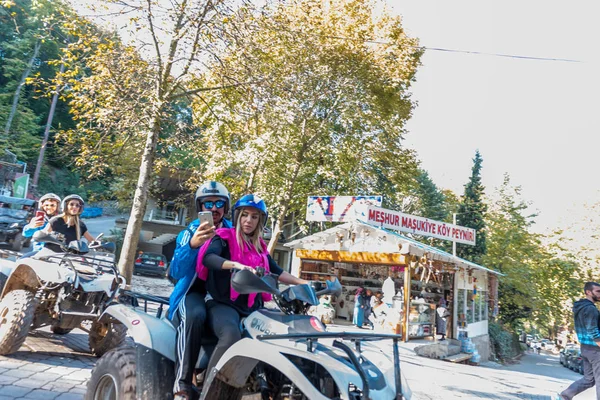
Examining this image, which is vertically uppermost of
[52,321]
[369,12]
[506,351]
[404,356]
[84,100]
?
[369,12]

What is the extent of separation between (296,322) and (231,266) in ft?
1.59

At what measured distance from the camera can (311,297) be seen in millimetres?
2371

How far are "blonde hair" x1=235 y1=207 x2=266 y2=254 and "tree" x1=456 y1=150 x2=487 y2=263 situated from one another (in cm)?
3157

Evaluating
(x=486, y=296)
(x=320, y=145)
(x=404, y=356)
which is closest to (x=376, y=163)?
(x=320, y=145)

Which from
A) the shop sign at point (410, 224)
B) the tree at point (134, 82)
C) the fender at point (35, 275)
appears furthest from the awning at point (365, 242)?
the fender at point (35, 275)

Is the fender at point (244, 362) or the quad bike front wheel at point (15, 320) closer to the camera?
the fender at point (244, 362)

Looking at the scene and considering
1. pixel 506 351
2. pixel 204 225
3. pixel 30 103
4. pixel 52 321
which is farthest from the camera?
pixel 30 103

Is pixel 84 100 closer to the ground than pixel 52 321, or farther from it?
farther from it

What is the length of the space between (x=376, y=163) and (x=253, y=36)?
1215 centimetres

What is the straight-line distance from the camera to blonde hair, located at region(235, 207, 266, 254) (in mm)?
2938

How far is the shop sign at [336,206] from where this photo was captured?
16.0m

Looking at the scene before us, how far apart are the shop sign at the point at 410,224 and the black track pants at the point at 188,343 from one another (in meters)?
13.0

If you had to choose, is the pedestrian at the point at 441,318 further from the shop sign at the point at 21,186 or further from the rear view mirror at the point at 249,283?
the shop sign at the point at 21,186

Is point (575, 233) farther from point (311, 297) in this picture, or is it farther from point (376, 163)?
point (311, 297)
